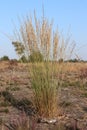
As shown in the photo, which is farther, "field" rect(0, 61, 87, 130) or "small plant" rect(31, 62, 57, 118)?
"small plant" rect(31, 62, 57, 118)

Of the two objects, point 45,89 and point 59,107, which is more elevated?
point 45,89

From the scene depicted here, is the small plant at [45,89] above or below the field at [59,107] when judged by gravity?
above

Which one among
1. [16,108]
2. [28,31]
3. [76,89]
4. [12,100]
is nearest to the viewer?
[28,31]

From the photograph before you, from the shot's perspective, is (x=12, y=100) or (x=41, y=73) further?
(x=12, y=100)

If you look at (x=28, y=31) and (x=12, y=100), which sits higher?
(x=28, y=31)

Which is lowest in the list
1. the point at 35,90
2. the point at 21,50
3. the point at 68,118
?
the point at 68,118

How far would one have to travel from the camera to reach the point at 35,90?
8.81m

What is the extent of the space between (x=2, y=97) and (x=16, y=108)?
139 cm

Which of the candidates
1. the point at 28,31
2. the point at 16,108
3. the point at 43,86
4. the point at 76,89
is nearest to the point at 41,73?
the point at 43,86

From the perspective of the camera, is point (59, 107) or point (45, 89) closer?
point (45, 89)

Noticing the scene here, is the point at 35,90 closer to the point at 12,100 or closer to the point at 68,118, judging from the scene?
the point at 68,118

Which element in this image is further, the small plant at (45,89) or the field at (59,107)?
the small plant at (45,89)

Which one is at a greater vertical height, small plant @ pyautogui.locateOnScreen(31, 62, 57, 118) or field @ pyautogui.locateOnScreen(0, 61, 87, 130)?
small plant @ pyautogui.locateOnScreen(31, 62, 57, 118)

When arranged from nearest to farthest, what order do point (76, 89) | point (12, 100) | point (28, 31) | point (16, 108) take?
1. point (28, 31)
2. point (16, 108)
3. point (12, 100)
4. point (76, 89)
